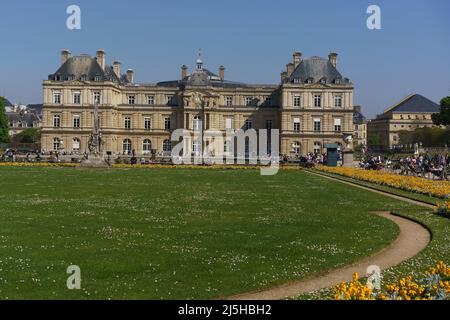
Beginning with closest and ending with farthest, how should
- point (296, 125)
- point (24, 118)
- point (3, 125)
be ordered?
point (296, 125) → point (3, 125) → point (24, 118)

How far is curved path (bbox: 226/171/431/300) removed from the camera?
10.0 meters

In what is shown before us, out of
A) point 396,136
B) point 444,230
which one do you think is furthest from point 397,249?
point 396,136

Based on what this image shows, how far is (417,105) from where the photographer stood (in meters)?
142

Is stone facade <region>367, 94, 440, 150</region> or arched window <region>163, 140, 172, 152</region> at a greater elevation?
stone facade <region>367, 94, 440, 150</region>

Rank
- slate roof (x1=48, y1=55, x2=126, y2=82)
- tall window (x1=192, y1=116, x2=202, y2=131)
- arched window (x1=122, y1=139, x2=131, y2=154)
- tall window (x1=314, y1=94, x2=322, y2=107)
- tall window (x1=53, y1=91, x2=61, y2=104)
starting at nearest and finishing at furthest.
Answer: tall window (x1=314, y1=94, x2=322, y2=107)
tall window (x1=53, y1=91, x2=61, y2=104)
slate roof (x1=48, y1=55, x2=126, y2=82)
tall window (x1=192, y1=116, x2=202, y2=131)
arched window (x1=122, y1=139, x2=131, y2=154)

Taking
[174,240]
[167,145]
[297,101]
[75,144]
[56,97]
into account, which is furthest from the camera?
[167,145]

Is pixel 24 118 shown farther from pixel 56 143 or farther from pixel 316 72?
pixel 316 72

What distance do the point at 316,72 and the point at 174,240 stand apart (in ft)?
252

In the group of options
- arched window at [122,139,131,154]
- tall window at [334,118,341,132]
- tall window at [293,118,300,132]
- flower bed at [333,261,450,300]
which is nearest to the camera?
flower bed at [333,261,450,300]

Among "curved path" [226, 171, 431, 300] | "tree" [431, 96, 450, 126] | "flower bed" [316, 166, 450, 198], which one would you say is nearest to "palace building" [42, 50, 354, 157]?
"tree" [431, 96, 450, 126]

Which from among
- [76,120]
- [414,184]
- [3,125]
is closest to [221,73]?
[76,120]

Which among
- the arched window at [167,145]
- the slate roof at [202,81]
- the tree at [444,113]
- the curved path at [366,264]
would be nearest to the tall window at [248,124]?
the slate roof at [202,81]

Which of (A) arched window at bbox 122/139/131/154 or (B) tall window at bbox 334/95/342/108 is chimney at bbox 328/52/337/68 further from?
(A) arched window at bbox 122/139/131/154

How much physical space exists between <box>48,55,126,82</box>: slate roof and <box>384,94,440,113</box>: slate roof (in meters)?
84.5
